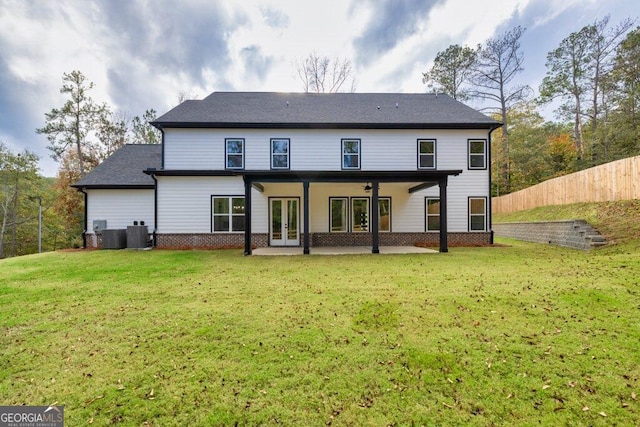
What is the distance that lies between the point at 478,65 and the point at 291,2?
1739cm

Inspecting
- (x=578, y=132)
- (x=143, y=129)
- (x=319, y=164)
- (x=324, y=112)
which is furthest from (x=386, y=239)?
(x=143, y=129)

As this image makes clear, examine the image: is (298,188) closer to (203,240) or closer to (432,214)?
(203,240)

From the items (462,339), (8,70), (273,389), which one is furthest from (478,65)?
(8,70)

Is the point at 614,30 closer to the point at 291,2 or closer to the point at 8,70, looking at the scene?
the point at 291,2

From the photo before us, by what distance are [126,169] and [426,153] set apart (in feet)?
48.2

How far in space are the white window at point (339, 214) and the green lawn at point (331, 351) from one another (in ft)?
23.9

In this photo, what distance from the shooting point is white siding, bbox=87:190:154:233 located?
12977mm

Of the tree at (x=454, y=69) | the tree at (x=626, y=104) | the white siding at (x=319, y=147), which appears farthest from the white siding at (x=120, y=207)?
the tree at (x=626, y=104)

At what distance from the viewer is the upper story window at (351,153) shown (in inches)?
515

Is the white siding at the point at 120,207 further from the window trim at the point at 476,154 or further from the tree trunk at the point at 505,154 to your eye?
the tree trunk at the point at 505,154

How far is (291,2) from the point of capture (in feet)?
44.4

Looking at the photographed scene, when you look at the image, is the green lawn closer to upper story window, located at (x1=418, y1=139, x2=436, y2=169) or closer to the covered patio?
the covered patio

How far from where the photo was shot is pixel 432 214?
13.1 m

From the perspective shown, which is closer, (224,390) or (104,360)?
(224,390)
